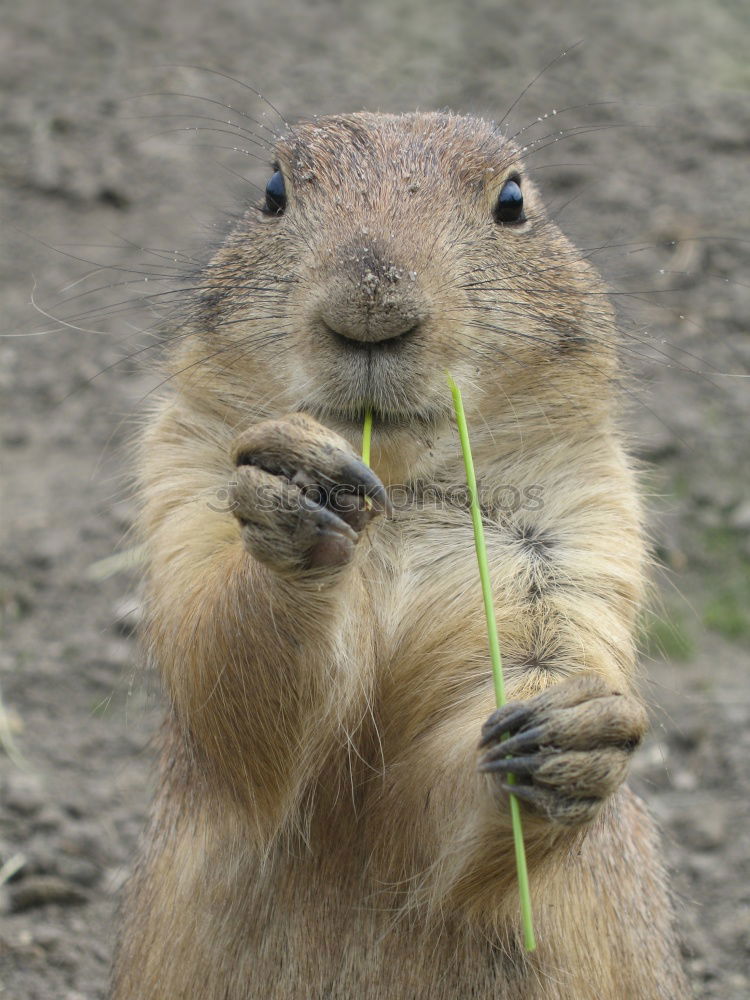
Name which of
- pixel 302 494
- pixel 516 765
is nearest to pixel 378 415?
pixel 302 494

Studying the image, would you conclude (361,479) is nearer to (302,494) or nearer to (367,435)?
(302,494)

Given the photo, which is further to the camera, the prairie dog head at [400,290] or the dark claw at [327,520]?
the prairie dog head at [400,290]

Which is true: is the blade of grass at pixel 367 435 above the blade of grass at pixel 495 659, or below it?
above

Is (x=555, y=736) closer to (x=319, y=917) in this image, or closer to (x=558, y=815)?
(x=558, y=815)

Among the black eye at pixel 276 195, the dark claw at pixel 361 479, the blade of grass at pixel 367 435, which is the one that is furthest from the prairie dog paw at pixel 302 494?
the black eye at pixel 276 195

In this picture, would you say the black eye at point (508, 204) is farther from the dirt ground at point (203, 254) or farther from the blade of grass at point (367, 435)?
the blade of grass at point (367, 435)

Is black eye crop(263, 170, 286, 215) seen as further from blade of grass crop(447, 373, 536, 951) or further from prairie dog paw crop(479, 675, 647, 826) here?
prairie dog paw crop(479, 675, 647, 826)

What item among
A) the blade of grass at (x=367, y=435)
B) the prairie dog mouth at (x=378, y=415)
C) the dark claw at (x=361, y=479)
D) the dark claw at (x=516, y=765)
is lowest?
the dark claw at (x=516, y=765)
